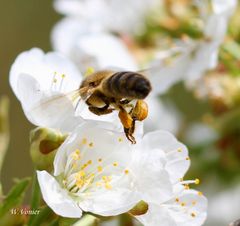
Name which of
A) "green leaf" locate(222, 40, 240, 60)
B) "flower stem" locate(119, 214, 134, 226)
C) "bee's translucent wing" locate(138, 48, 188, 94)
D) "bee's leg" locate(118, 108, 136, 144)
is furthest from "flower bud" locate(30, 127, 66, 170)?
"green leaf" locate(222, 40, 240, 60)

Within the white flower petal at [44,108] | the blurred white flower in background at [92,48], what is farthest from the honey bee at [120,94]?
the blurred white flower in background at [92,48]

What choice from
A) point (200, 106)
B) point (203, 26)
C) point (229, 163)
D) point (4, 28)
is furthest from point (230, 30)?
point (4, 28)

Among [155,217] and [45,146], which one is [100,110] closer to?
[45,146]

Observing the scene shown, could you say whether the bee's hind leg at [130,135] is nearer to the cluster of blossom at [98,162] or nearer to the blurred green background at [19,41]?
the cluster of blossom at [98,162]

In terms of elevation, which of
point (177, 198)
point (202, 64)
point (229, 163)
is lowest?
point (229, 163)

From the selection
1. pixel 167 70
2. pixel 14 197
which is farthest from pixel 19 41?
pixel 14 197

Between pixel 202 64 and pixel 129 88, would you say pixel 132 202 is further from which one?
pixel 202 64

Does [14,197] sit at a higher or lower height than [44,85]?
lower
